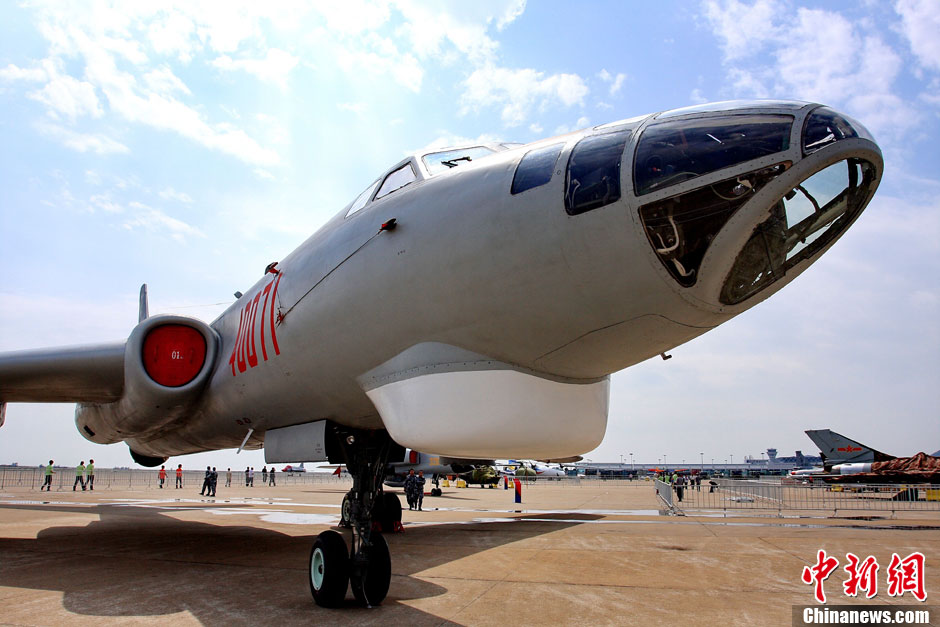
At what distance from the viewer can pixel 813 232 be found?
3.05 meters

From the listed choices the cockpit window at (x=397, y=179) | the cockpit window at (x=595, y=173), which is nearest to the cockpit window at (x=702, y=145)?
the cockpit window at (x=595, y=173)

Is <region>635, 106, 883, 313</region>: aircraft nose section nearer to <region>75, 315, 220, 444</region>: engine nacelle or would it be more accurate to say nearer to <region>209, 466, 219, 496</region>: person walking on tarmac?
<region>75, 315, 220, 444</region>: engine nacelle

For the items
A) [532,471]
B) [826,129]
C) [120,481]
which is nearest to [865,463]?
[532,471]

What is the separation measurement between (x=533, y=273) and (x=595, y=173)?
1.99ft

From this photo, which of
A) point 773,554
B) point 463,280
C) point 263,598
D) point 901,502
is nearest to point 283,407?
point 263,598

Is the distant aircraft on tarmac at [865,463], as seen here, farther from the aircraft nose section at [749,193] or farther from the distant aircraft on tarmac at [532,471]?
the aircraft nose section at [749,193]

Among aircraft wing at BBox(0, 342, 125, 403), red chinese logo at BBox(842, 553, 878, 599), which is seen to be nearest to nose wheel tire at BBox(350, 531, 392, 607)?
red chinese logo at BBox(842, 553, 878, 599)

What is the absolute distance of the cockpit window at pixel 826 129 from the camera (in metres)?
2.81

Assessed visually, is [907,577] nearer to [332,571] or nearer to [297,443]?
[332,571]

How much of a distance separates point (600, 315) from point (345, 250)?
7.41 feet

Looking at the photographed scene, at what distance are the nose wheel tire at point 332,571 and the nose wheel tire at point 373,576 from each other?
108mm

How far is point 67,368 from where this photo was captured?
7992 millimetres

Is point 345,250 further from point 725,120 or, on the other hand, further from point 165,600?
point 165,600

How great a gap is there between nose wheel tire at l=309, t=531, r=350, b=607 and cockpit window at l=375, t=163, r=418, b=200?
2726 millimetres
